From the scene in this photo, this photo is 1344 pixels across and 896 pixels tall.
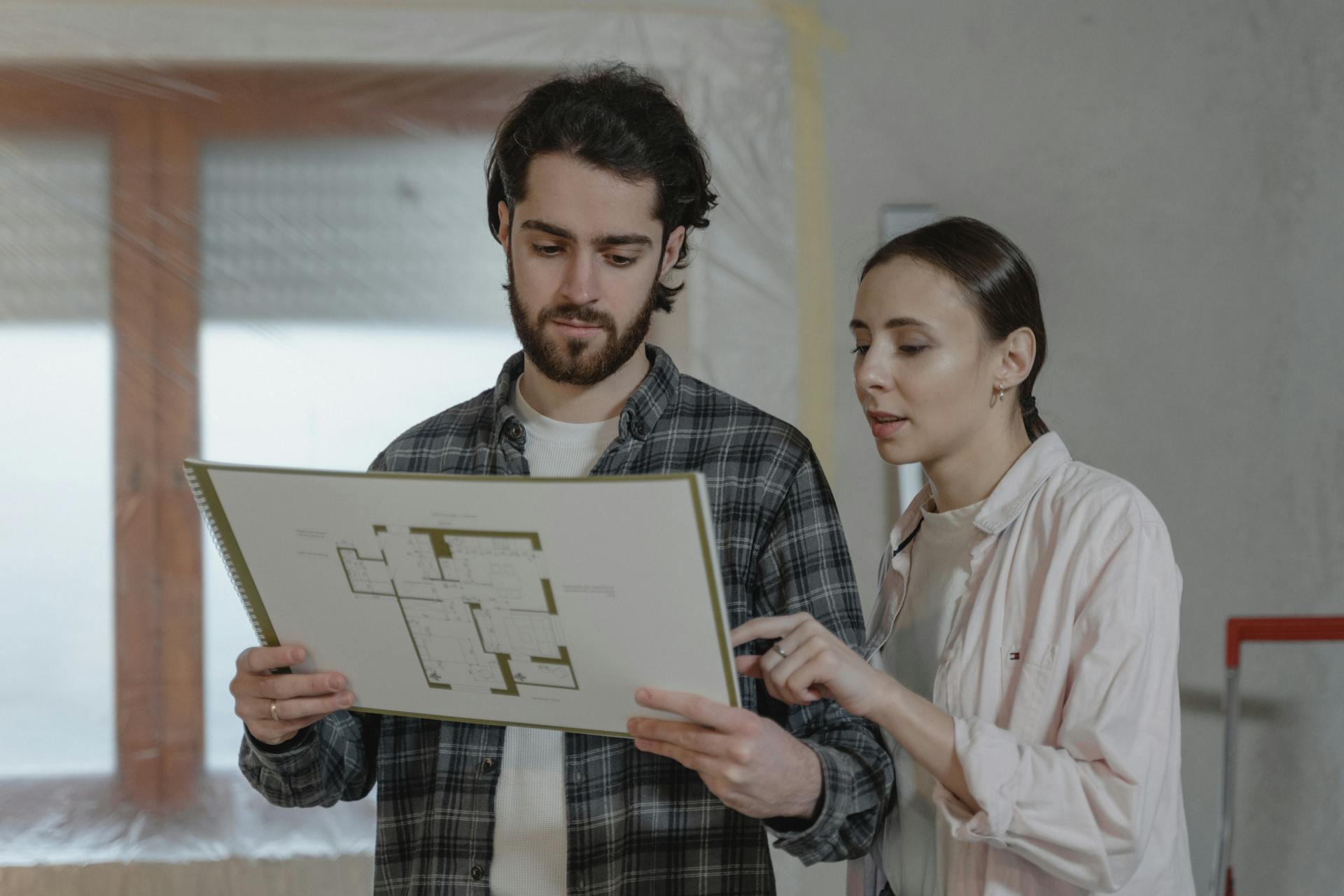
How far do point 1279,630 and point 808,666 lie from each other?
5.01 feet

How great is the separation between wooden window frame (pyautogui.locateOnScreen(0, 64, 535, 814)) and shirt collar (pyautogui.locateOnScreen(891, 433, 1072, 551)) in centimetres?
160

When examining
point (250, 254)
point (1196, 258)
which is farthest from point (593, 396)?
point (1196, 258)

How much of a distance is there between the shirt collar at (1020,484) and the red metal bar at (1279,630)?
1.18 m

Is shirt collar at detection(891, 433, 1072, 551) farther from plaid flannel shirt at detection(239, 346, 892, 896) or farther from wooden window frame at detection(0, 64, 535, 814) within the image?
wooden window frame at detection(0, 64, 535, 814)

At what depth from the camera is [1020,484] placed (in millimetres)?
1145

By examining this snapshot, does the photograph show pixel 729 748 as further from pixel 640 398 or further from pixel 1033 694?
pixel 640 398

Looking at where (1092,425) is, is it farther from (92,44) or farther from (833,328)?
(92,44)

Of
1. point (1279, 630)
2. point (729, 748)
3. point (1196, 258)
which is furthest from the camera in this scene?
point (1196, 258)

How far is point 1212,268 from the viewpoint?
8.20ft

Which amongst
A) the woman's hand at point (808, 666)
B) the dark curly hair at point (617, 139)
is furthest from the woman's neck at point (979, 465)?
the dark curly hair at point (617, 139)

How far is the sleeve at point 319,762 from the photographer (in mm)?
1159

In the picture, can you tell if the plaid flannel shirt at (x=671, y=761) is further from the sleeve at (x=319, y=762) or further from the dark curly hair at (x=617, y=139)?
the dark curly hair at (x=617, y=139)

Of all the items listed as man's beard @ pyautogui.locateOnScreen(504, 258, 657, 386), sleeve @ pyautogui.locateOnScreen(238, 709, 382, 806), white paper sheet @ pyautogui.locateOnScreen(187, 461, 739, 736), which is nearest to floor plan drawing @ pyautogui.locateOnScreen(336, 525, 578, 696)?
white paper sheet @ pyautogui.locateOnScreen(187, 461, 739, 736)

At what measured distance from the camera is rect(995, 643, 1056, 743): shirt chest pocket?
103 centimetres
